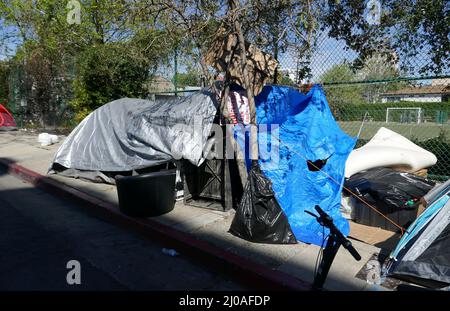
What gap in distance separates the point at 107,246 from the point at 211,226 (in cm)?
140

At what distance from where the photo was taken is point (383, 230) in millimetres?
4609

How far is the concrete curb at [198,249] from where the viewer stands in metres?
3.37

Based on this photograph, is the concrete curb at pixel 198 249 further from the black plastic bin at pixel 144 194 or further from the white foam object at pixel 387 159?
the white foam object at pixel 387 159

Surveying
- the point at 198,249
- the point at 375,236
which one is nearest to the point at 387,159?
the point at 375,236

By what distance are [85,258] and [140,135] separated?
2.59 m

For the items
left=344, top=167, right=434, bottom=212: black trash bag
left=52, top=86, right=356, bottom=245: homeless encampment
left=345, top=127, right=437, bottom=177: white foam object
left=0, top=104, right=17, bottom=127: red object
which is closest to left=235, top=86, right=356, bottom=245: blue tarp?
left=52, top=86, right=356, bottom=245: homeless encampment

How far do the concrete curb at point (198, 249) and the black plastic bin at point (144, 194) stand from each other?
15 cm

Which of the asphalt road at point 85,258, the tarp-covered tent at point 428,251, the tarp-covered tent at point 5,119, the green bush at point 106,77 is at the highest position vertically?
the green bush at point 106,77

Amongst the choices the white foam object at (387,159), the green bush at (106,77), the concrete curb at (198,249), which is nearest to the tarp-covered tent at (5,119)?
the concrete curb at (198,249)

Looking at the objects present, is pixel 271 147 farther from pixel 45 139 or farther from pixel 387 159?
pixel 45 139

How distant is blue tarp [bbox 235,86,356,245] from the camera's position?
4387 millimetres

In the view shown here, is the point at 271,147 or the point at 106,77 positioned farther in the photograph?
the point at 106,77

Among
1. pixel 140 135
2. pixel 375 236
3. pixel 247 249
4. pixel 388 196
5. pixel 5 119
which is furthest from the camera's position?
pixel 140 135

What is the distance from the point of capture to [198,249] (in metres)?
4.05
